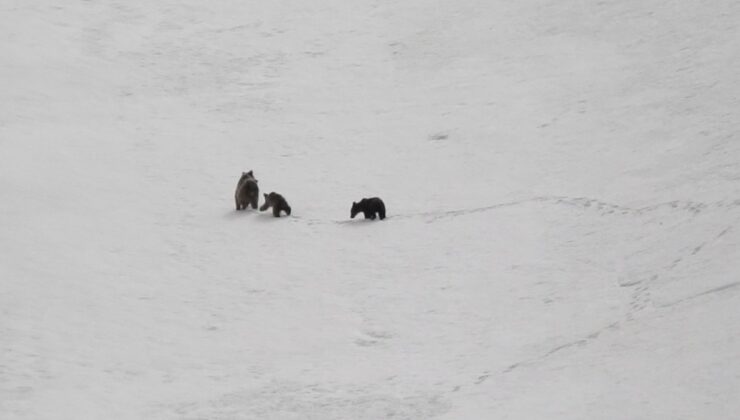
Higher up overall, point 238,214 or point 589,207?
point 238,214

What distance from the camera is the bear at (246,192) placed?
1677 centimetres

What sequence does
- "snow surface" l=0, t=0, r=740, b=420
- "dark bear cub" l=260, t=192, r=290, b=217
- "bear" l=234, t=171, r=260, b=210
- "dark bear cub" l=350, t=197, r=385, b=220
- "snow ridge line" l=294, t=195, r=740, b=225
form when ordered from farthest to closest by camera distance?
"bear" l=234, t=171, r=260, b=210 < "dark bear cub" l=260, t=192, r=290, b=217 < "dark bear cub" l=350, t=197, r=385, b=220 < "snow ridge line" l=294, t=195, r=740, b=225 < "snow surface" l=0, t=0, r=740, b=420

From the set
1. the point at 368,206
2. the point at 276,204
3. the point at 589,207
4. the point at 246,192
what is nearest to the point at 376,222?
the point at 368,206

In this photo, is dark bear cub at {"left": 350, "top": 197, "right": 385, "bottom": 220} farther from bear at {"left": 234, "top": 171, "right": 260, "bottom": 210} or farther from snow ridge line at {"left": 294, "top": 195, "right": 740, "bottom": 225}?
bear at {"left": 234, "top": 171, "right": 260, "bottom": 210}

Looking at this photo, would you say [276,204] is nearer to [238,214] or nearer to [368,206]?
[238,214]

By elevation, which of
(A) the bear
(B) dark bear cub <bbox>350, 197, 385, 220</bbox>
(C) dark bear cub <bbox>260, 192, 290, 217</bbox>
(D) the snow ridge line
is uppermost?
(A) the bear

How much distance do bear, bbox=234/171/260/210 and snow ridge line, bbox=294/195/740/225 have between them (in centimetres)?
70

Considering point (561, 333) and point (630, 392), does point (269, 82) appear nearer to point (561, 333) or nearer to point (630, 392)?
point (561, 333)

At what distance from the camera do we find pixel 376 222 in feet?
53.8

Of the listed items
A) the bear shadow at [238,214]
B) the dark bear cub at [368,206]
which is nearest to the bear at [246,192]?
the bear shadow at [238,214]

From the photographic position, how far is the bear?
16766 mm

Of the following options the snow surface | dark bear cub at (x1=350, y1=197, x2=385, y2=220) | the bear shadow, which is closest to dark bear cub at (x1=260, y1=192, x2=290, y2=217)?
the snow surface

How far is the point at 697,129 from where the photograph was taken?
17609mm

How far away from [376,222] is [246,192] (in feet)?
6.31
